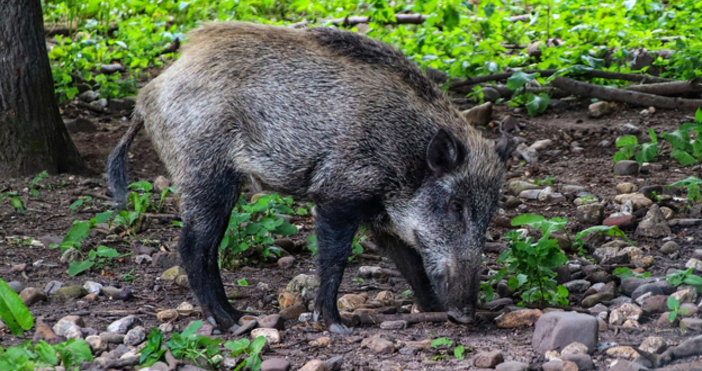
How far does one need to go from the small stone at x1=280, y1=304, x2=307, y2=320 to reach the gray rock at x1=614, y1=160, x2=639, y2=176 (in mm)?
3238

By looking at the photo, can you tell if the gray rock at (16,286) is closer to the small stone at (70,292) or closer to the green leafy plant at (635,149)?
the small stone at (70,292)

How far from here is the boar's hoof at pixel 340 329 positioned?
3.87 meters

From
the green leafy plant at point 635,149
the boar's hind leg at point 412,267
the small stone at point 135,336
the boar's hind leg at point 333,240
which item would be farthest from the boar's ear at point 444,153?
the green leafy plant at point 635,149

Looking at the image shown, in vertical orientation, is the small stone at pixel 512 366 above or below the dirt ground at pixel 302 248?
above

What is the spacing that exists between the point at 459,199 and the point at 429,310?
0.62 m

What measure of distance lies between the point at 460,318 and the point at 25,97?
398cm

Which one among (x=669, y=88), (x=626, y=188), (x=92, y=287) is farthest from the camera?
(x=669, y=88)

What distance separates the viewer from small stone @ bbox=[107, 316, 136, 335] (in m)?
3.79

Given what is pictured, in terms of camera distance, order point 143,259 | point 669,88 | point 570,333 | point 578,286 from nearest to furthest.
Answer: point 570,333 < point 578,286 < point 143,259 < point 669,88

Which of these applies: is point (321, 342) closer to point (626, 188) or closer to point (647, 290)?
point (647, 290)

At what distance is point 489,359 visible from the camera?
3.20 meters

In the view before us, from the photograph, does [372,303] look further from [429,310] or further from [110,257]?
[110,257]

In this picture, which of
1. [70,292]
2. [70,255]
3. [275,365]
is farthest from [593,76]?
[275,365]

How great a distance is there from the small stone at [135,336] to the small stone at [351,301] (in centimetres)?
112
